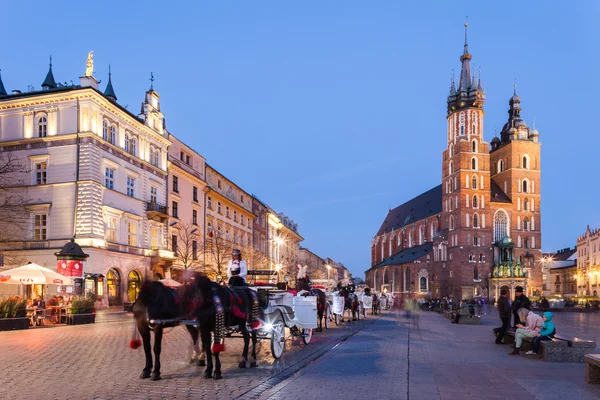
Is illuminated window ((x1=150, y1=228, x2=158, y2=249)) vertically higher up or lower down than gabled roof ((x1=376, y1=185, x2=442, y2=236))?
lower down

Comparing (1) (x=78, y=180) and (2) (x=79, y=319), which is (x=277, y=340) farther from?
(1) (x=78, y=180)

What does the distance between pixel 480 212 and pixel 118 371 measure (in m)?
96.3

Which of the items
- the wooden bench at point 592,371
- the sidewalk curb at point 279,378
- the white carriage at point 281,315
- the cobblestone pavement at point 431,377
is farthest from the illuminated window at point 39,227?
the wooden bench at point 592,371

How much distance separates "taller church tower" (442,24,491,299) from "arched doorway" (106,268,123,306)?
70.6m

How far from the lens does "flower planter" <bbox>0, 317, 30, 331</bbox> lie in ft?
69.5

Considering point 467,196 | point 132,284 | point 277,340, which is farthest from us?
point 467,196

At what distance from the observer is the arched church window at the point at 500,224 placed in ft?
333

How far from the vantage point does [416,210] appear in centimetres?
12900

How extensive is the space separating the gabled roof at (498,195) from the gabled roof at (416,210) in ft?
37.9

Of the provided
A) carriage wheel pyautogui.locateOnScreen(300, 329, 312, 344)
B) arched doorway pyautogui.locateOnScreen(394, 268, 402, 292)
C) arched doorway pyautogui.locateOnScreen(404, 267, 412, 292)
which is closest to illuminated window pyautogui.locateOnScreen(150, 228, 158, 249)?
carriage wheel pyautogui.locateOnScreen(300, 329, 312, 344)

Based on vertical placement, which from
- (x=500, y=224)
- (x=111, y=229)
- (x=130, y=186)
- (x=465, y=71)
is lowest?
(x=111, y=229)

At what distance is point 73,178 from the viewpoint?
121 ft

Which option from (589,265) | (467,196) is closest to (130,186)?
(467,196)

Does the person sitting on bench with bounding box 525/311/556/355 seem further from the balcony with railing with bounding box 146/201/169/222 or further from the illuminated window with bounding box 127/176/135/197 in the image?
the balcony with railing with bounding box 146/201/169/222
